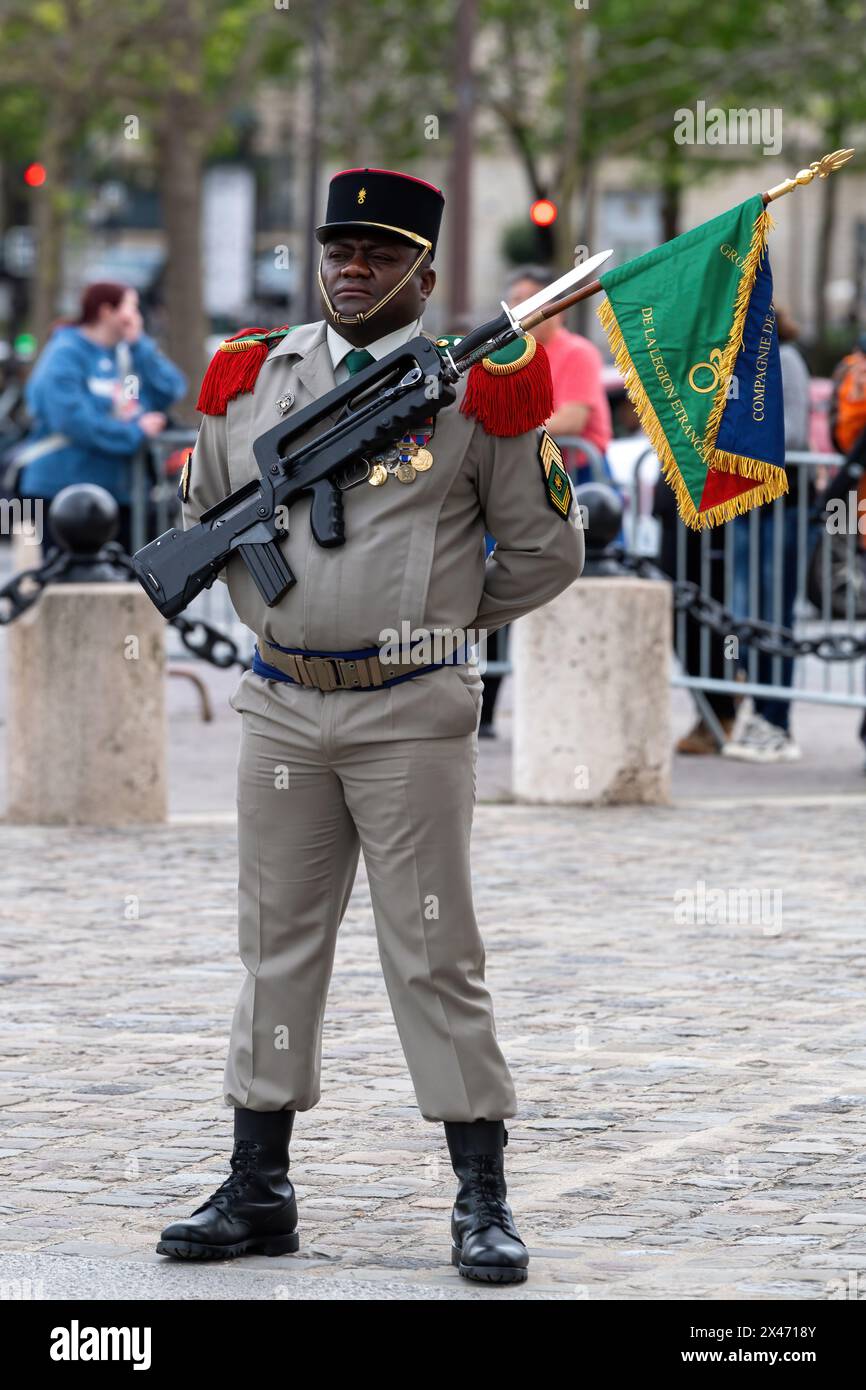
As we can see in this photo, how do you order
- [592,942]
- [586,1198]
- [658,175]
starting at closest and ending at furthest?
[586,1198] → [592,942] → [658,175]

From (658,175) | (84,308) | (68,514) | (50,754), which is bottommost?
(50,754)

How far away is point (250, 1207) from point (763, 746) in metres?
7.48

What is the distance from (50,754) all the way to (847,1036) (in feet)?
13.6

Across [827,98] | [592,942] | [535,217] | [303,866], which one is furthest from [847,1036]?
[827,98]

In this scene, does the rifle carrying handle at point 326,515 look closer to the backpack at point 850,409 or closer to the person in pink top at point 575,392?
the person in pink top at point 575,392

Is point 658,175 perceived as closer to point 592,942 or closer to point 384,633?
point 592,942

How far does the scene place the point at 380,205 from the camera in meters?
4.46

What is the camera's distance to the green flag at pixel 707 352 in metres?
4.62

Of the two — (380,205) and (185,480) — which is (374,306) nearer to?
(380,205)

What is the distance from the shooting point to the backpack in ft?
36.4

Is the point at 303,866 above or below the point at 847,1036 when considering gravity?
above

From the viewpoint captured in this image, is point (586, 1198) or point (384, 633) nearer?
point (384, 633)
